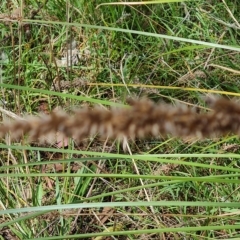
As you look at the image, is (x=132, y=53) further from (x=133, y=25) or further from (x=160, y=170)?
(x=160, y=170)

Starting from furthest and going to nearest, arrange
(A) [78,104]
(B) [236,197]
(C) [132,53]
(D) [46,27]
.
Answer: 1. (D) [46,27]
2. (C) [132,53]
3. (A) [78,104]
4. (B) [236,197]

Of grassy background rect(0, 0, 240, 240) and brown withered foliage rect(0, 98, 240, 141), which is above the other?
brown withered foliage rect(0, 98, 240, 141)

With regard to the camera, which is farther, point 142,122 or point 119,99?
point 119,99

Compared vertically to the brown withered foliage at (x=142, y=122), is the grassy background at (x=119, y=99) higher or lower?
lower

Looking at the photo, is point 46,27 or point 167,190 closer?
point 167,190

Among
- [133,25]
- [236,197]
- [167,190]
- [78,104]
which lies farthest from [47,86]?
[236,197]
